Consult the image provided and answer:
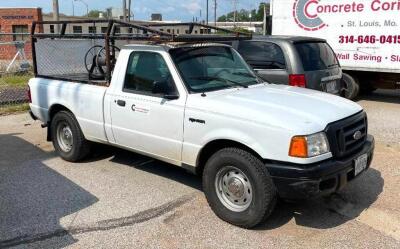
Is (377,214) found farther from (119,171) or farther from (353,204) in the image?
(119,171)

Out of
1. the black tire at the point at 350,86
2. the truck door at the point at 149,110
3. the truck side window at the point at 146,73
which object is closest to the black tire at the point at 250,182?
the truck door at the point at 149,110

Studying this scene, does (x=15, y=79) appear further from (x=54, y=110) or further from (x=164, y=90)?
(x=164, y=90)

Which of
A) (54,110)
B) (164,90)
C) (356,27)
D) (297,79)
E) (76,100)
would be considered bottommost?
(54,110)

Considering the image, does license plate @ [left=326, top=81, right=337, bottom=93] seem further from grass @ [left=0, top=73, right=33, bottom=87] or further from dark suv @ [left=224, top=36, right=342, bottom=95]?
grass @ [left=0, top=73, right=33, bottom=87]

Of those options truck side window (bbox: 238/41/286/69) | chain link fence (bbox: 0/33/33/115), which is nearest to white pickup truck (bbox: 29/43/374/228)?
truck side window (bbox: 238/41/286/69)

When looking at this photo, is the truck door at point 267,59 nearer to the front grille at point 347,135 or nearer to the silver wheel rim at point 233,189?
the front grille at point 347,135

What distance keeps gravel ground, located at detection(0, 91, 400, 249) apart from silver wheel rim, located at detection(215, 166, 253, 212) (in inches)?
8.6

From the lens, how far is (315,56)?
7957 mm

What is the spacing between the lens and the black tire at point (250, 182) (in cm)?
416

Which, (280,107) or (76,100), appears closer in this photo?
(280,107)

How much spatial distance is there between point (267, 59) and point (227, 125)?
12.5ft

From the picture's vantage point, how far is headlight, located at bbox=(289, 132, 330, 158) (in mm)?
3967

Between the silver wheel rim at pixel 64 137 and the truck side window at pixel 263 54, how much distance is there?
3413 millimetres

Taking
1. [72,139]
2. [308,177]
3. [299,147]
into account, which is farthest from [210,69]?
[72,139]
